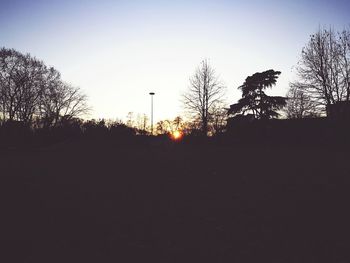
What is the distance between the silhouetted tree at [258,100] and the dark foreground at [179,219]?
58.5 ft

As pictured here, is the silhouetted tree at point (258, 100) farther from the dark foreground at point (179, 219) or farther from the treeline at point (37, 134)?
the dark foreground at point (179, 219)

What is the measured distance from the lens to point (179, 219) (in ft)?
15.3

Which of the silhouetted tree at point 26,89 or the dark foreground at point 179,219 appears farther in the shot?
the silhouetted tree at point 26,89

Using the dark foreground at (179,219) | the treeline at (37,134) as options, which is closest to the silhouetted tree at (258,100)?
the treeline at (37,134)

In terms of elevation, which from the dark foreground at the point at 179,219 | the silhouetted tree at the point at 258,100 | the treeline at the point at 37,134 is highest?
the silhouetted tree at the point at 258,100

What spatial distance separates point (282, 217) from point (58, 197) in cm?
587

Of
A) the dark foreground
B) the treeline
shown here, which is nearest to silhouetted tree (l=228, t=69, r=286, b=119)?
the treeline

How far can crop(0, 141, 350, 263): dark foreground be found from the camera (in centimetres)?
344

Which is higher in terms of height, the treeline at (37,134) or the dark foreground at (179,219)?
the treeline at (37,134)

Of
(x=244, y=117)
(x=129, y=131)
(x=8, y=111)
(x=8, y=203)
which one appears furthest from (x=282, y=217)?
(x=8, y=111)

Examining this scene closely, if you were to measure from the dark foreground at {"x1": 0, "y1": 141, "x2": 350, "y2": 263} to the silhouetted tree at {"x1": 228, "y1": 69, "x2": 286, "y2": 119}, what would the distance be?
58.5 feet

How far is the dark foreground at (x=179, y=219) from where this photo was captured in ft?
11.3

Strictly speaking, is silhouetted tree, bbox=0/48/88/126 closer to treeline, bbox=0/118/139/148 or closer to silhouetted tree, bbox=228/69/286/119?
treeline, bbox=0/118/139/148

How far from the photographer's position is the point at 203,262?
3.23m
